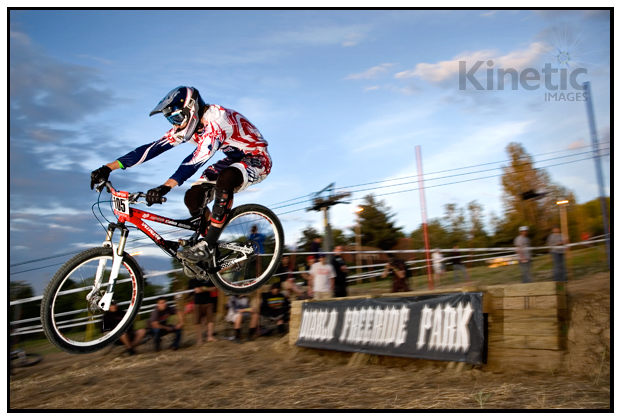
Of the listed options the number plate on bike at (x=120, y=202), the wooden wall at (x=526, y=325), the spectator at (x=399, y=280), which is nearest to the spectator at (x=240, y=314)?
the spectator at (x=399, y=280)

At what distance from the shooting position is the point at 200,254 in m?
5.08

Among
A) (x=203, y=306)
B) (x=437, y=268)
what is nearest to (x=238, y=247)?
(x=203, y=306)

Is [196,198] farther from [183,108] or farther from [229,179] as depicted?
[183,108]

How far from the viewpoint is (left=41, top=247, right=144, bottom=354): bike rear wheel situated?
4.48 m

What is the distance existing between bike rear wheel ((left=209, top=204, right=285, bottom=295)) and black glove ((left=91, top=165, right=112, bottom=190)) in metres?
1.34

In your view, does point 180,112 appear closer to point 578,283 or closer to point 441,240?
point 578,283

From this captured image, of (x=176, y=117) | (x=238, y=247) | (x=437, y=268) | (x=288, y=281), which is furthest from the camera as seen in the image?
(x=437, y=268)

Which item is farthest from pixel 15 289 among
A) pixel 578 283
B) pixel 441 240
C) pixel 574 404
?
pixel 441 240

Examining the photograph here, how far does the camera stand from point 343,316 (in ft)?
32.6

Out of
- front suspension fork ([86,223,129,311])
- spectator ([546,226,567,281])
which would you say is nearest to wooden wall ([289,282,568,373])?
spectator ([546,226,567,281])

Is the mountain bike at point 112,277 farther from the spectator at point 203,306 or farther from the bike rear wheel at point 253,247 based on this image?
the spectator at point 203,306

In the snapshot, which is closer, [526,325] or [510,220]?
[526,325]

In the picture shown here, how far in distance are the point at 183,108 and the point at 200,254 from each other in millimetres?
1466
